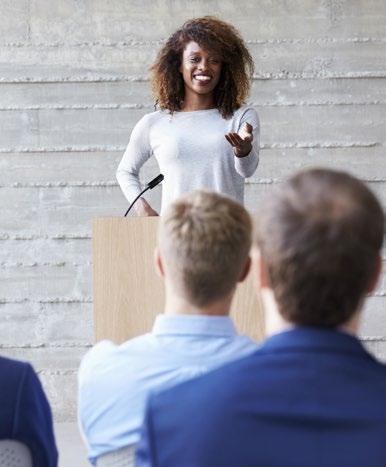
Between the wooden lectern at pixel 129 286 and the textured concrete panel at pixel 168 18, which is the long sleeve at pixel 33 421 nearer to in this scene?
the wooden lectern at pixel 129 286

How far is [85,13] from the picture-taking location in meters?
4.70

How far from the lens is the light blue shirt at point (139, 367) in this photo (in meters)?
1.42

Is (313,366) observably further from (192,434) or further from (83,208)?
(83,208)

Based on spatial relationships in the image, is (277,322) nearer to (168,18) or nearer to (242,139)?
(242,139)

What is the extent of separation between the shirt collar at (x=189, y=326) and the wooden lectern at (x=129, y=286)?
1267 millimetres

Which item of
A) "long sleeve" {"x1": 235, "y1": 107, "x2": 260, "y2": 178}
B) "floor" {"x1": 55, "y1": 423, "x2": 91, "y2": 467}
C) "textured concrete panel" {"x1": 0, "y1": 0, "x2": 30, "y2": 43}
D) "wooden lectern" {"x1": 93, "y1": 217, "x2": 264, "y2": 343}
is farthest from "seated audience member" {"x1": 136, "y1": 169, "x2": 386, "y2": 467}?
"textured concrete panel" {"x1": 0, "y1": 0, "x2": 30, "y2": 43}

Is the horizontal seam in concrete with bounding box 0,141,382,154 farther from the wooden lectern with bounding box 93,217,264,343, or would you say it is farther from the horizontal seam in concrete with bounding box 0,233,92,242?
the wooden lectern with bounding box 93,217,264,343

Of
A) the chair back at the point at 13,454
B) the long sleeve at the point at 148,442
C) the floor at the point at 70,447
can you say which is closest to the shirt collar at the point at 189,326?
the chair back at the point at 13,454

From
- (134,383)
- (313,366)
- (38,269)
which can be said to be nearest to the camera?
(313,366)

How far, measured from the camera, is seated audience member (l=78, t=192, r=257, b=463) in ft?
4.69

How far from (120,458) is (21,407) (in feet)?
0.57

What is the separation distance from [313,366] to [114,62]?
3818mm

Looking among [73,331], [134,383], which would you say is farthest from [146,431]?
[73,331]

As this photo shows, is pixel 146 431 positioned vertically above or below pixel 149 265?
above
